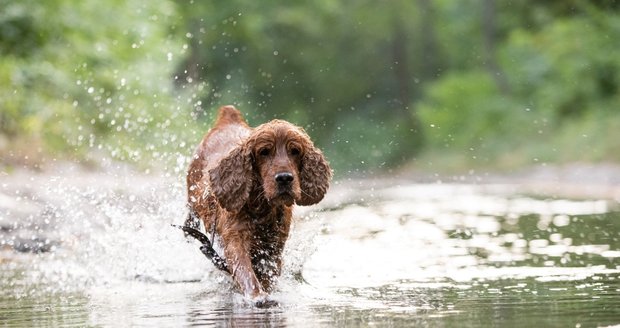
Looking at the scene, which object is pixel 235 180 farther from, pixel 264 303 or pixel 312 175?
pixel 264 303

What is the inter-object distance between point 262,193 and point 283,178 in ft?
1.19

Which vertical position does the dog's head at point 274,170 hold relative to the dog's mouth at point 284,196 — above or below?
above

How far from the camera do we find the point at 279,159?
27.6ft

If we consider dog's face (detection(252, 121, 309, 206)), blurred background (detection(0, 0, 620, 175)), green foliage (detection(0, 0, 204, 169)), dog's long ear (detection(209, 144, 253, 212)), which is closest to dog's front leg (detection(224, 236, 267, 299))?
dog's long ear (detection(209, 144, 253, 212))

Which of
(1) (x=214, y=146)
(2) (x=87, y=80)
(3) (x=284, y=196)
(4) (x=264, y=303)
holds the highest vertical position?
(2) (x=87, y=80)

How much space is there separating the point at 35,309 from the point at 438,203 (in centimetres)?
1365

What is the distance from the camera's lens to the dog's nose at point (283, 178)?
8250mm

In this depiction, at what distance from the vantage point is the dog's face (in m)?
8.28

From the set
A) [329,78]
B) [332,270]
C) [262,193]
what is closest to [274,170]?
[262,193]

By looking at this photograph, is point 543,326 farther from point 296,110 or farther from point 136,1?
point 296,110

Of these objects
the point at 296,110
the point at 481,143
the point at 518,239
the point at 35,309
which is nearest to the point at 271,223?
the point at 35,309

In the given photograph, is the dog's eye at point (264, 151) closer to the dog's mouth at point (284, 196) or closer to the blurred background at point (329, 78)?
the dog's mouth at point (284, 196)

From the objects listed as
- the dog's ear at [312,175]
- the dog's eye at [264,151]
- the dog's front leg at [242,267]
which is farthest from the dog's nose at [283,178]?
the dog's front leg at [242,267]

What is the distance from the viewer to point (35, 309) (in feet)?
26.2
